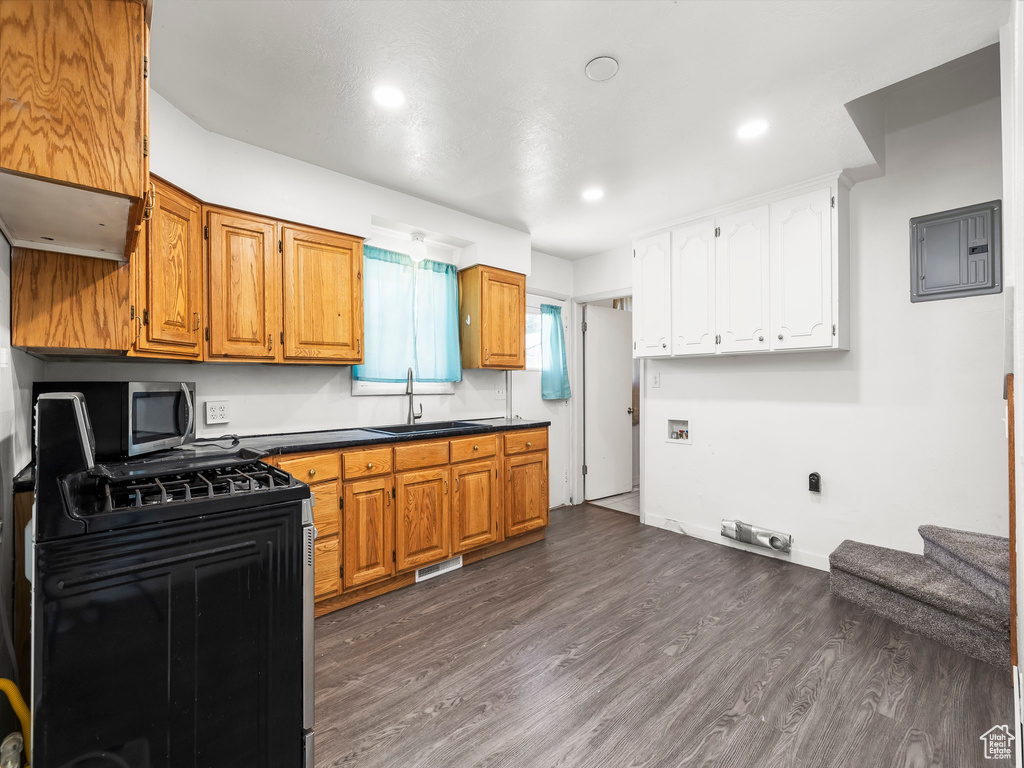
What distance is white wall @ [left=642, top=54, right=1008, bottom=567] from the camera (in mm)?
2578

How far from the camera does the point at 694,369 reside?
391cm

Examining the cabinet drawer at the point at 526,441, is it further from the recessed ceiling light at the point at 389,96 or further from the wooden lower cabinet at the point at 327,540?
the recessed ceiling light at the point at 389,96

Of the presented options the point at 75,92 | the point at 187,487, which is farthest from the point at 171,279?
the point at 187,487

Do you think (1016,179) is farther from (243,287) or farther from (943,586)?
(243,287)

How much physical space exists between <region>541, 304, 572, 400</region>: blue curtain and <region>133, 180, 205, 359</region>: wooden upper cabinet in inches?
118

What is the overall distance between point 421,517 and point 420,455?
0.40 metres

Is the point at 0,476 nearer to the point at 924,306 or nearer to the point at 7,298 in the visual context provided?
the point at 7,298

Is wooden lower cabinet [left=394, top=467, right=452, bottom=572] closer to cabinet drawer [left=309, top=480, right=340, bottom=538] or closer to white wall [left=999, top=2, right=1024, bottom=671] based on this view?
cabinet drawer [left=309, top=480, right=340, bottom=538]

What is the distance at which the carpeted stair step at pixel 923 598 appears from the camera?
2061 millimetres

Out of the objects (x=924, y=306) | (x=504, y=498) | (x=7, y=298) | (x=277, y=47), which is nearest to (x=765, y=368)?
(x=924, y=306)

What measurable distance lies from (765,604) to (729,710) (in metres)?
1.06

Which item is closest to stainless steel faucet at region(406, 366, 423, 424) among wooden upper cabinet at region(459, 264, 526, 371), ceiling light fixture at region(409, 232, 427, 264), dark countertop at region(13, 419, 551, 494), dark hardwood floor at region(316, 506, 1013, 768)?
dark countertop at region(13, 419, 551, 494)

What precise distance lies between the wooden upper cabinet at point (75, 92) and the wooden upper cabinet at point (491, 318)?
105 inches
